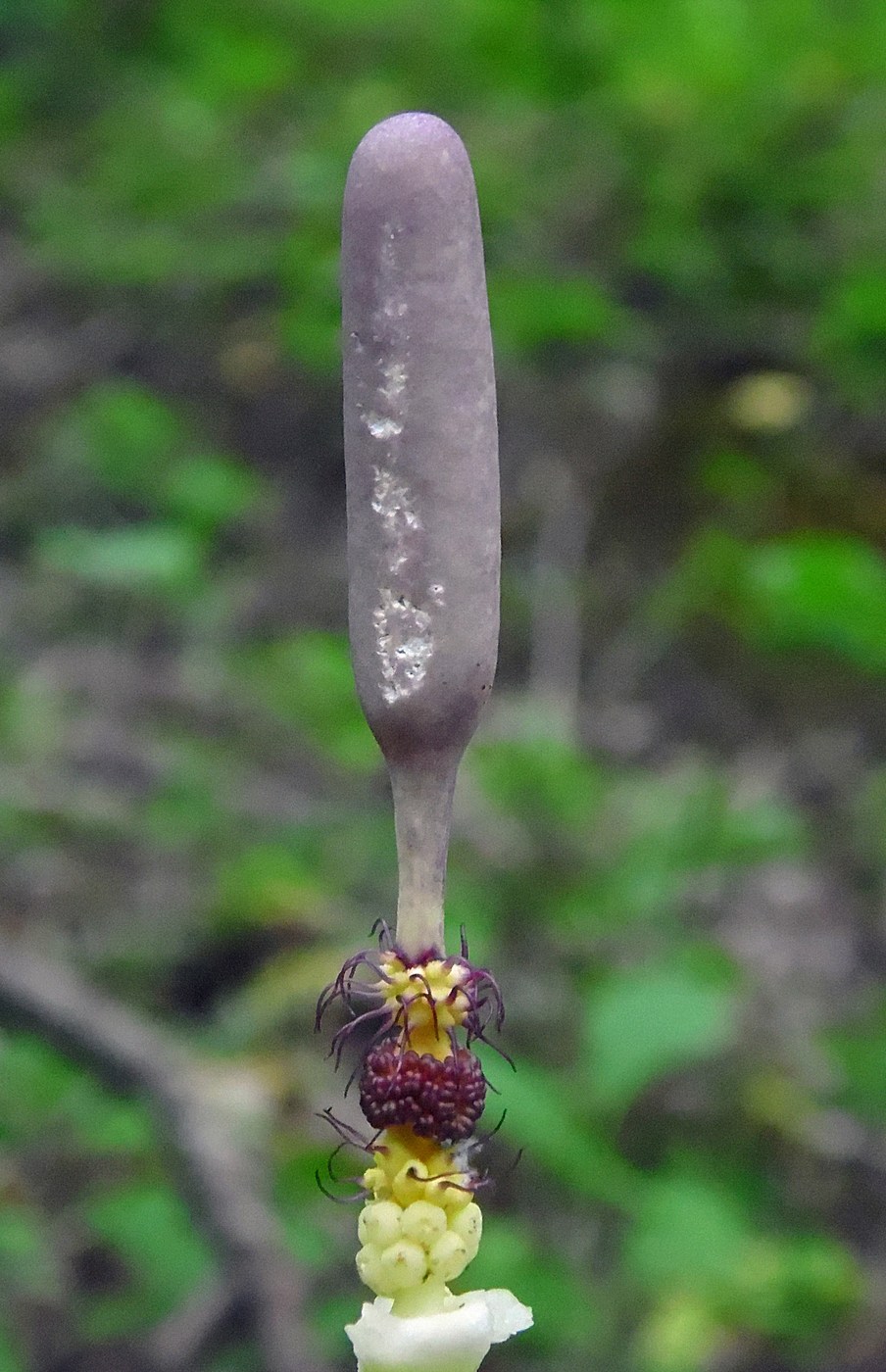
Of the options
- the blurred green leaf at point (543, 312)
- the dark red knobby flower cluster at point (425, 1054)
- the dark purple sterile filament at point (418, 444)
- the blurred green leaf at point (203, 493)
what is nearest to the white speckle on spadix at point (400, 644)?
the dark purple sterile filament at point (418, 444)

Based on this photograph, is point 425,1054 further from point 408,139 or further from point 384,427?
point 408,139

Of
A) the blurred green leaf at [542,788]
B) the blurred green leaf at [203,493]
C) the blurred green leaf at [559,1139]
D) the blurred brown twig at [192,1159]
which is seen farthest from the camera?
the blurred green leaf at [203,493]

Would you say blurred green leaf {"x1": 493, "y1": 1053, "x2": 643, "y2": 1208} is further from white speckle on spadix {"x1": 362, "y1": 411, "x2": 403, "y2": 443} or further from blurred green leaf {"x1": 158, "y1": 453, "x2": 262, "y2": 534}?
white speckle on spadix {"x1": 362, "y1": 411, "x2": 403, "y2": 443}

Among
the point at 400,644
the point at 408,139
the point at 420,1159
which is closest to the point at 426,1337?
the point at 420,1159

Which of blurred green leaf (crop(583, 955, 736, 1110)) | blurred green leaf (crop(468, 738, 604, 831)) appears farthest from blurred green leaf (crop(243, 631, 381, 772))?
blurred green leaf (crop(583, 955, 736, 1110))

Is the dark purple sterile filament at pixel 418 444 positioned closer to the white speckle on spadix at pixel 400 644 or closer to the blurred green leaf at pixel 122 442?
the white speckle on spadix at pixel 400 644
